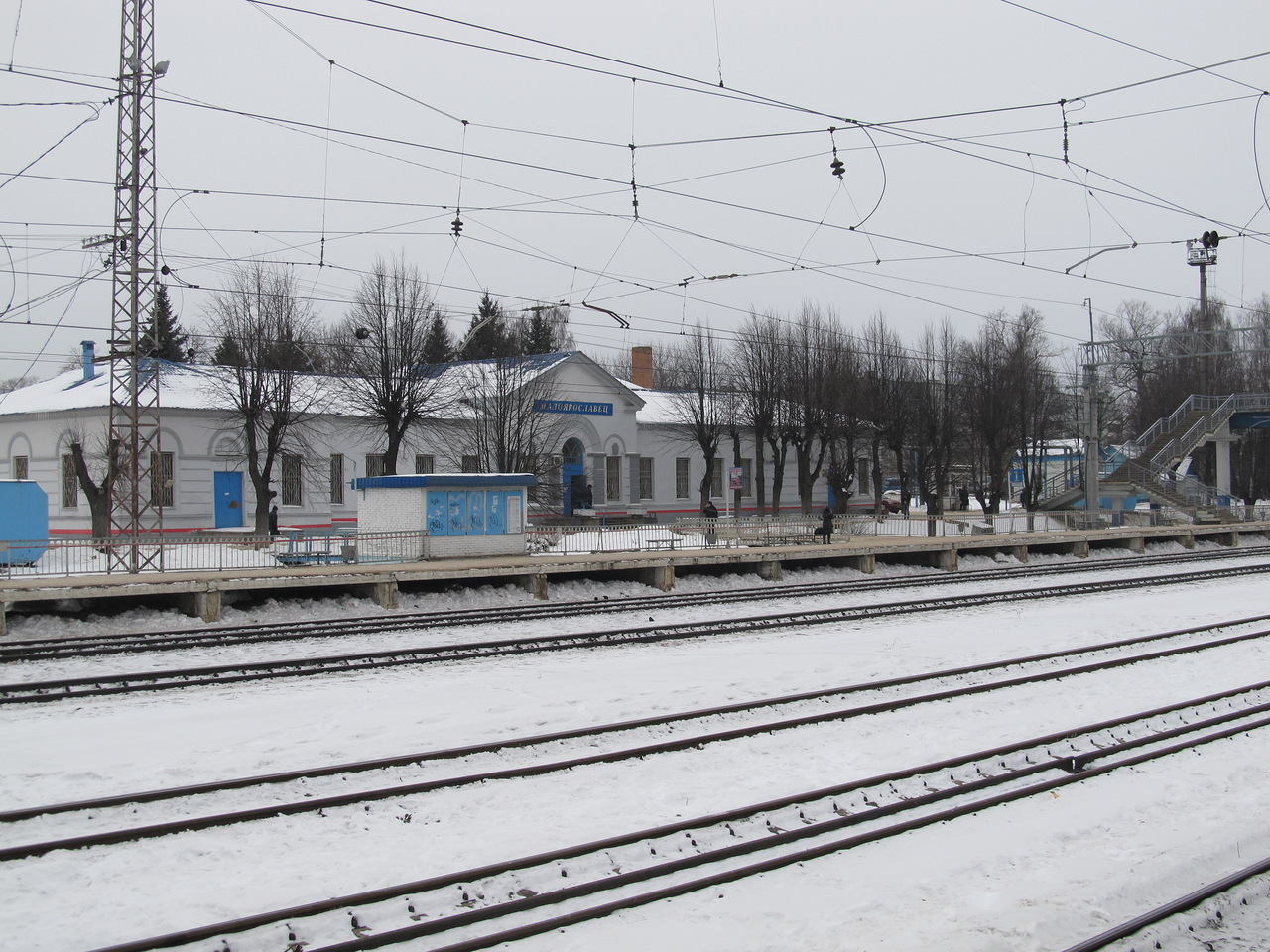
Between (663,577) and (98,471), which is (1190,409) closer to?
(663,577)

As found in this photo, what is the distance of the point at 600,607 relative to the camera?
848 inches

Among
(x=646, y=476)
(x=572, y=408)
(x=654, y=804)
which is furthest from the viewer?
(x=646, y=476)

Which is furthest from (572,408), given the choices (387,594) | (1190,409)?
(1190,409)

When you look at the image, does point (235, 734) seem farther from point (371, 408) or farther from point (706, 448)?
point (706, 448)

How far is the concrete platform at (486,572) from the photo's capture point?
19.7 meters

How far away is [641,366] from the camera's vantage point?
61.9m

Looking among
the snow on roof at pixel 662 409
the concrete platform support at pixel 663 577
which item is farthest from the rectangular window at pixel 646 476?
the concrete platform support at pixel 663 577

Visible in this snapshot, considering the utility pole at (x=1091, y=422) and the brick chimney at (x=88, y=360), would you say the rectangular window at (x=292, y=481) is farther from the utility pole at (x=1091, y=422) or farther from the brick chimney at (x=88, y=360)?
the utility pole at (x=1091, y=422)

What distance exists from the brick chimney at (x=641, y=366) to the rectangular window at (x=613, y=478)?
36.1 feet

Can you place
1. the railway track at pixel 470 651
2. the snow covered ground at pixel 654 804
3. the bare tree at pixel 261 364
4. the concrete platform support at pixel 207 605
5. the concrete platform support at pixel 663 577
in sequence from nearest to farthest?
the snow covered ground at pixel 654 804, the railway track at pixel 470 651, the concrete platform support at pixel 207 605, the concrete platform support at pixel 663 577, the bare tree at pixel 261 364

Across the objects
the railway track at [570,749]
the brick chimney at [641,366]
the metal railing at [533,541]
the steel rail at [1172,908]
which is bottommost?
the steel rail at [1172,908]

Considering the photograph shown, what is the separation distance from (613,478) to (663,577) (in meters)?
26.0

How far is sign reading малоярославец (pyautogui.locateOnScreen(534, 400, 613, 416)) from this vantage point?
46078 mm

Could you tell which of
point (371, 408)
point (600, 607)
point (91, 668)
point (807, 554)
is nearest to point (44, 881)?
point (91, 668)
